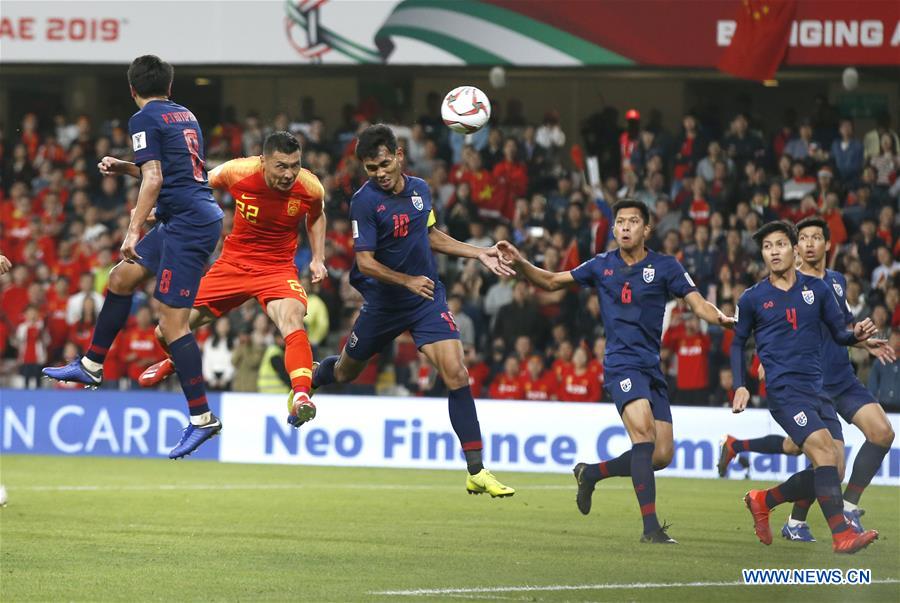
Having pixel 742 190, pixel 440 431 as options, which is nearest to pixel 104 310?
pixel 440 431

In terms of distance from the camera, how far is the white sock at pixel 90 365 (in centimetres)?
1087

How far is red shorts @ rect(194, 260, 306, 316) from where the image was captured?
11234 millimetres

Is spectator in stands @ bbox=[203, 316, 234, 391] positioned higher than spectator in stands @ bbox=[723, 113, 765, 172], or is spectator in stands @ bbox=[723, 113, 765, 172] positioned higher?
spectator in stands @ bbox=[723, 113, 765, 172]

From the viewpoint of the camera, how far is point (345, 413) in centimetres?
1984

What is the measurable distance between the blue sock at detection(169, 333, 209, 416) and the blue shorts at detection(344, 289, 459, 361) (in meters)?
1.39

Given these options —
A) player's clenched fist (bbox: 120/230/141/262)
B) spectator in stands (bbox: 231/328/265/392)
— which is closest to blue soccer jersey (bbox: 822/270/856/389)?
player's clenched fist (bbox: 120/230/141/262)

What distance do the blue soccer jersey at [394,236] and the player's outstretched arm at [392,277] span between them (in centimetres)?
7

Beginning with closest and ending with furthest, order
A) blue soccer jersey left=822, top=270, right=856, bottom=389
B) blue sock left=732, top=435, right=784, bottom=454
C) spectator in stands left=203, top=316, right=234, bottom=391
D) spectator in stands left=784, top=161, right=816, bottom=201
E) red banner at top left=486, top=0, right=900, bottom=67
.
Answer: blue soccer jersey left=822, top=270, right=856, bottom=389 < blue sock left=732, top=435, right=784, bottom=454 < spectator in stands left=203, top=316, right=234, bottom=391 < spectator in stands left=784, top=161, right=816, bottom=201 < red banner at top left=486, top=0, right=900, bottom=67

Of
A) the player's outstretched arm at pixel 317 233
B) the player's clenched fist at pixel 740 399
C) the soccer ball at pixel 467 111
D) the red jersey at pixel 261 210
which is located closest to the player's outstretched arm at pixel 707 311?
the player's clenched fist at pixel 740 399

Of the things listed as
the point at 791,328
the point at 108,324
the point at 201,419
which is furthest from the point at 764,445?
the point at 108,324

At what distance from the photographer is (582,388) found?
64.7 feet

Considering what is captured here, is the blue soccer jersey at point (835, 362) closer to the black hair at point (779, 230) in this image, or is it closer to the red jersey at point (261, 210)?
the black hair at point (779, 230)

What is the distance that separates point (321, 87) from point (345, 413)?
10.00 meters

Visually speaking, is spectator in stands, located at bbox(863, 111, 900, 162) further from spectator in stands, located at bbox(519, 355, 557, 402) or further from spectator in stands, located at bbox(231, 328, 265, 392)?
spectator in stands, located at bbox(231, 328, 265, 392)
